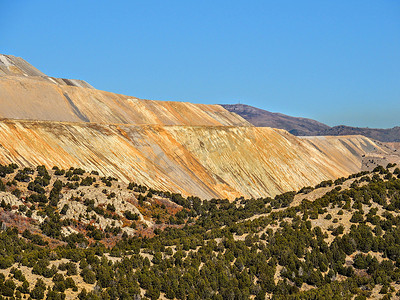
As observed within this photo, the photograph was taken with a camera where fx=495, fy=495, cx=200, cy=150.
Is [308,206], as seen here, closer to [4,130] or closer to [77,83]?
[4,130]

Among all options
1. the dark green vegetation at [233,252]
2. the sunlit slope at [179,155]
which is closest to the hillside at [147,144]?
the sunlit slope at [179,155]

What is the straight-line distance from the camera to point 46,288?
24.7m

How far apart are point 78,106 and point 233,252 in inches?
2858

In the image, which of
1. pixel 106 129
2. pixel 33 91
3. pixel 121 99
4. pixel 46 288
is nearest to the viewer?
pixel 46 288

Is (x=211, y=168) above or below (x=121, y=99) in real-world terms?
below

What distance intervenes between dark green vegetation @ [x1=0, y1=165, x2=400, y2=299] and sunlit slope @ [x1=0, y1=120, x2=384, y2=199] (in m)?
15.8

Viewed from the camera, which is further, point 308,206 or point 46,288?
point 308,206

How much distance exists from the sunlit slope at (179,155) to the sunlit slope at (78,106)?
16022mm

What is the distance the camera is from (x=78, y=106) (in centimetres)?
9838

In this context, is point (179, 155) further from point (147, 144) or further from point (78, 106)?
point (78, 106)

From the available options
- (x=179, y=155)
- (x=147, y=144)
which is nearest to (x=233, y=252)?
(x=147, y=144)

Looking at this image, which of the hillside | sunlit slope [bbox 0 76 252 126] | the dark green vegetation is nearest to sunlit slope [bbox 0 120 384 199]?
the hillside

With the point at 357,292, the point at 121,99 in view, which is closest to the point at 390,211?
the point at 357,292

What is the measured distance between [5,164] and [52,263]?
2940cm
